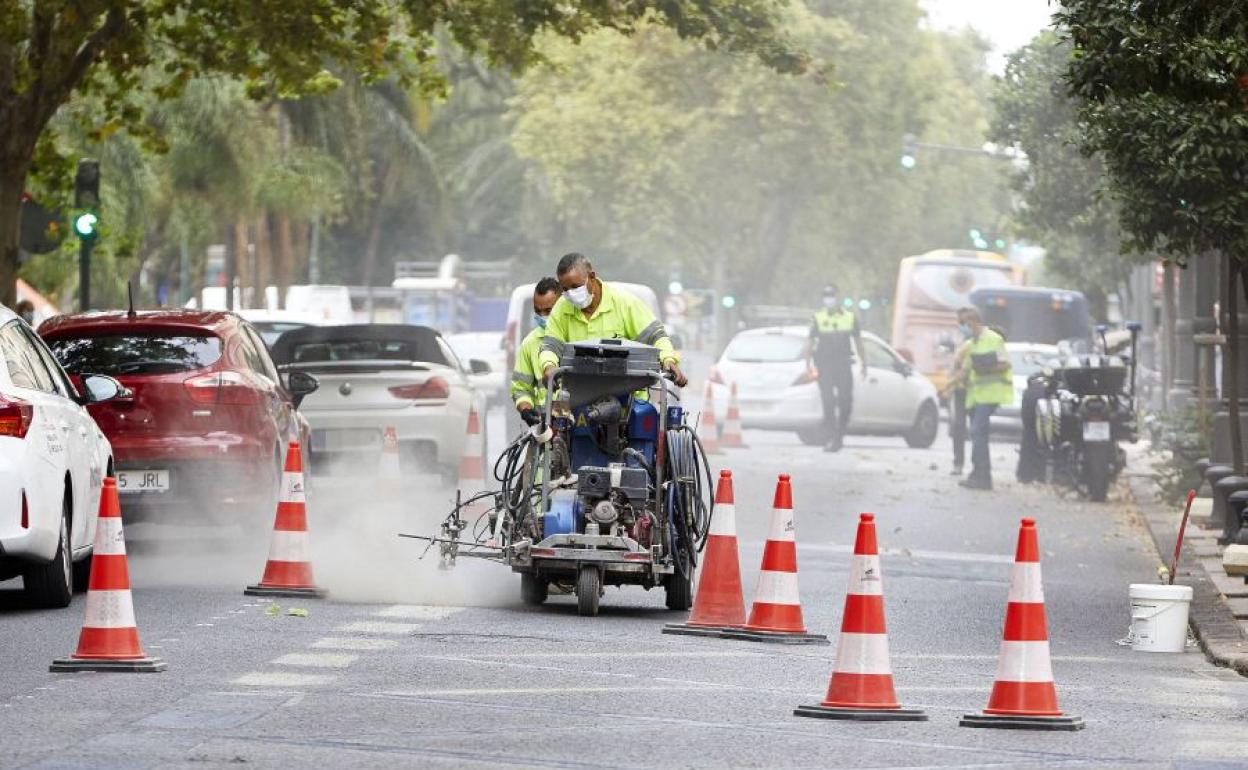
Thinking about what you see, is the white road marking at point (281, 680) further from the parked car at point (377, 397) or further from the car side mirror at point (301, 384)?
the parked car at point (377, 397)

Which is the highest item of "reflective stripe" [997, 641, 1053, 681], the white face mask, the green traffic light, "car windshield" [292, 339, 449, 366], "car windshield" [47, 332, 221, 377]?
the green traffic light

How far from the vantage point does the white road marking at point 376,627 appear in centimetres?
1241

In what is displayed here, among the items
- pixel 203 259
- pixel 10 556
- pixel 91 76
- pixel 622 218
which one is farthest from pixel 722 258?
pixel 10 556

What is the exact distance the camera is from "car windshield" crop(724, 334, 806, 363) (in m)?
35.5

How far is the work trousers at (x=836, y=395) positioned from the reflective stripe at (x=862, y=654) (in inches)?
926

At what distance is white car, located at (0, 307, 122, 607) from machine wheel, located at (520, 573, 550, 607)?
2.24m

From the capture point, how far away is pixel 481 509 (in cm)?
1967

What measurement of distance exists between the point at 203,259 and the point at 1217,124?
133ft

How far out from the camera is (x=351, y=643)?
11867mm

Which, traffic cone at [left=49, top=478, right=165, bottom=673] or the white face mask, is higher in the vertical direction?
the white face mask

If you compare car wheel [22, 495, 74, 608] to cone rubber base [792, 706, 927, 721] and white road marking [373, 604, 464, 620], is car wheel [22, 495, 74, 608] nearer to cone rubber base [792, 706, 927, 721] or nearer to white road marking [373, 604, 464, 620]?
white road marking [373, 604, 464, 620]

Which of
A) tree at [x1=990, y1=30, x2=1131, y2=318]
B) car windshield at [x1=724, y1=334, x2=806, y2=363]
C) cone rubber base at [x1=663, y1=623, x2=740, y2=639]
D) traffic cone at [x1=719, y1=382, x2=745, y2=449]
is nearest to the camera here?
Result: cone rubber base at [x1=663, y1=623, x2=740, y2=639]

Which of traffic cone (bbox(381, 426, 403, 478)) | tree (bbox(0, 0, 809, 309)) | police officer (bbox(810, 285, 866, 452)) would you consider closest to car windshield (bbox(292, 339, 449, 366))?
tree (bbox(0, 0, 809, 309))

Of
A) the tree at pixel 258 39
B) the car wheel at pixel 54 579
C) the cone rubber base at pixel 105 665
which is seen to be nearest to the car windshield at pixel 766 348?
the tree at pixel 258 39
